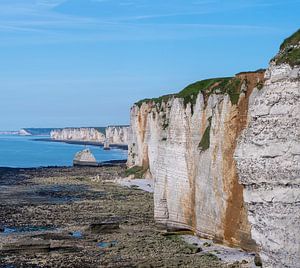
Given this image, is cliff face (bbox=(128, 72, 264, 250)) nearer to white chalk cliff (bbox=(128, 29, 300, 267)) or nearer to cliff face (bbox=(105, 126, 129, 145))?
white chalk cliff (bbox=(128, 29, 300, 267))

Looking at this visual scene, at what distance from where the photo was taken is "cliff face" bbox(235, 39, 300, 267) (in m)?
9.57

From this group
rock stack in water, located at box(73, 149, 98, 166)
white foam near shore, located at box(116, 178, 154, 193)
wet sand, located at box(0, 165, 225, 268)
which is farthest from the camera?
rock stack in water, located at box(73, 149, 98, 166)

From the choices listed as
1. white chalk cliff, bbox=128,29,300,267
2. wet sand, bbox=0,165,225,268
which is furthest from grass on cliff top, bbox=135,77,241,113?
wet sand, bbox=0,165,225,268

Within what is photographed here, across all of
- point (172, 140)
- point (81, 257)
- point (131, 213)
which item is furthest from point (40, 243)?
point (131, 213)

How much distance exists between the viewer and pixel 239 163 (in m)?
10.2

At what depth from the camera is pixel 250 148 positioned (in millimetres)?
10016

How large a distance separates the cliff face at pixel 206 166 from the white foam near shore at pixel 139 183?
19876 mm

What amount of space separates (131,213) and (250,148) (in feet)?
97.7

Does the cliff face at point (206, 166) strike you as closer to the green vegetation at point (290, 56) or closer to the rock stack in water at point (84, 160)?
the green vegetation at point (290, 56)

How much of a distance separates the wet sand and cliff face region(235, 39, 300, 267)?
1311 centimetres

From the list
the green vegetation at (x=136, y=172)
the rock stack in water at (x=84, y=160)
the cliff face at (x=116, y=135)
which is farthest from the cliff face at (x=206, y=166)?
the cliff face at (x=116, y=135)

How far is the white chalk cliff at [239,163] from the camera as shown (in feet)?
31.6

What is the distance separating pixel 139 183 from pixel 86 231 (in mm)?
28244

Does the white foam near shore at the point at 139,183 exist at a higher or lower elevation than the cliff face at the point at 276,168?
lower
